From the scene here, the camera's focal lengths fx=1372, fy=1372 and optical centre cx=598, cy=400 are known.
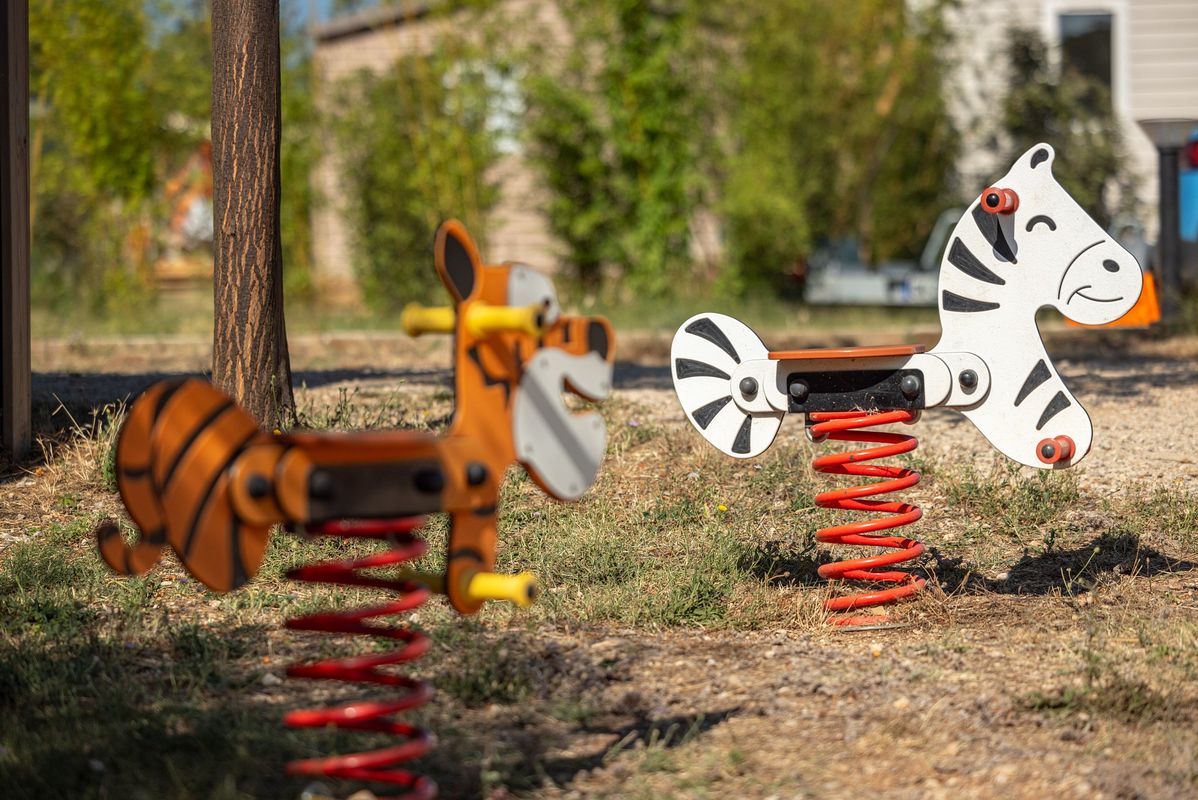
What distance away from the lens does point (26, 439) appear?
661 cm

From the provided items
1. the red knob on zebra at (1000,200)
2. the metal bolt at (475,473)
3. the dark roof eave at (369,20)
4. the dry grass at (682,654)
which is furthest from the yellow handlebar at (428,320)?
the dark roof eave at (369,20)

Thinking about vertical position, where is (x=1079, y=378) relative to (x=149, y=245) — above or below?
below

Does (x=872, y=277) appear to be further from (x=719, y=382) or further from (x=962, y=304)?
(x=719, y=382)

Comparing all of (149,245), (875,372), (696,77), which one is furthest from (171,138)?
(875,372)

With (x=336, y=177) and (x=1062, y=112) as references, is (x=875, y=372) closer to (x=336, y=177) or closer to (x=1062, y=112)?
(x=1062, y=112)

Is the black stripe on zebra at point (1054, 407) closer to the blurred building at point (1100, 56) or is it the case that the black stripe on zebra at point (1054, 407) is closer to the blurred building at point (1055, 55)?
the blurred building at point (1055, 55)

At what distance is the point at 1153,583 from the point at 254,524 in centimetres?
368

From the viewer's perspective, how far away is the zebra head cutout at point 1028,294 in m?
4.62

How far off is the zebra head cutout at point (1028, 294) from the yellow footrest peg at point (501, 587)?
80.9 inches

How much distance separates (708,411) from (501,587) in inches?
68.6

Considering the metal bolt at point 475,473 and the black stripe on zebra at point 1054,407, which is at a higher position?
the black stripe on zebra at point 1054,407

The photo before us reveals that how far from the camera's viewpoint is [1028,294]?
15.4 ft

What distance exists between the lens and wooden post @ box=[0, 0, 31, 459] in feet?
21.1

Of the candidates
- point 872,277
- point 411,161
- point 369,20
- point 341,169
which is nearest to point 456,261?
point 872,277
